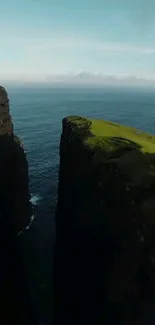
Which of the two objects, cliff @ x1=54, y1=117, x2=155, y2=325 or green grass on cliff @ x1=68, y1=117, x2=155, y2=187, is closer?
cliff @ x1=54, y1=117, x2=155, y2=325

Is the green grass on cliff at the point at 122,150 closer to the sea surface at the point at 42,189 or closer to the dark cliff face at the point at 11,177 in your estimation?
the dark cliff face at the point at 11,177

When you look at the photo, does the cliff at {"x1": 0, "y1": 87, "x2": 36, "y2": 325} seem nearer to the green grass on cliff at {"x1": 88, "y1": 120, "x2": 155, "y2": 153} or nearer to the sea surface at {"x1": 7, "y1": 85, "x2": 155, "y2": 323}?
the sea surface at {"x1": 7, "y1": 85, "x2": 155, "y2": 323}

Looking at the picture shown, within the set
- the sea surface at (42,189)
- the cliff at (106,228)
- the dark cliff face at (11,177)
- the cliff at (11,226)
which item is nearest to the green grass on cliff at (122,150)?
the cliff at (106,228)

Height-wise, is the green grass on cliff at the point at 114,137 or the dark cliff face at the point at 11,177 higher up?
the green grass on cliff at the point at 114,137

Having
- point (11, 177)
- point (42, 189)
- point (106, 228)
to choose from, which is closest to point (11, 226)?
point (11, 177)

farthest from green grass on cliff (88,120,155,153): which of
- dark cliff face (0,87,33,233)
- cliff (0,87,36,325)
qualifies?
cliff (0,87,36,325)

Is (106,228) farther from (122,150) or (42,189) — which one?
(42,189)
